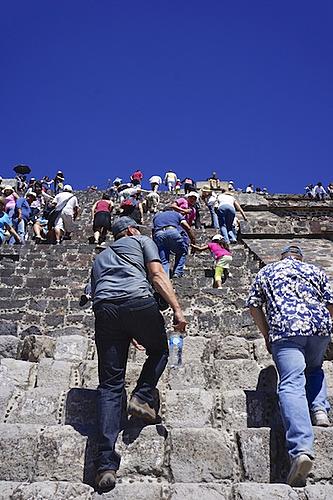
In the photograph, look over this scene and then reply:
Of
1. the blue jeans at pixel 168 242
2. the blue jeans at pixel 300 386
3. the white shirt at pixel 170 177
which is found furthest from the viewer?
the white shirt at pixel 170 177

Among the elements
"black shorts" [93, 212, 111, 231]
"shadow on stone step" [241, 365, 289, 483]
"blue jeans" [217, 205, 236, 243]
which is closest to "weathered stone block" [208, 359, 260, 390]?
"shadow on stone step" [241, 365, 289, 483]

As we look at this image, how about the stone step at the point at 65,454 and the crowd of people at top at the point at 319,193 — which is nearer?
the stone step at the point at 65,454

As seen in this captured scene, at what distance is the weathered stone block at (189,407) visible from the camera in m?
4.38

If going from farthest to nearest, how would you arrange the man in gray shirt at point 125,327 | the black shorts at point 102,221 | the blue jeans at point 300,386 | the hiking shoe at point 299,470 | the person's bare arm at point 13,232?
the black shorts at point 102,221
the person's bare arm at point 13,232
the man in gray shirt at point 125,327
the blue jeans at point 300,386
the hiking shoe at point 299,470

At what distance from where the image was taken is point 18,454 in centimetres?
386

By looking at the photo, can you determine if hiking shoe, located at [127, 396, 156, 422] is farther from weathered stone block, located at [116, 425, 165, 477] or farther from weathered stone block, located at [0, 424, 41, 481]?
weathered stone block, located at [0, 424, 41, 481]

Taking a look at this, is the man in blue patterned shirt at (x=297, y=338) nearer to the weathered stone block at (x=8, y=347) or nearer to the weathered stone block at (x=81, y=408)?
the weathered stone block at (x=81, y=408)

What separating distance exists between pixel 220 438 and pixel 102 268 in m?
1.43

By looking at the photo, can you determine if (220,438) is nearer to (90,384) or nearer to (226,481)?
(226,481)

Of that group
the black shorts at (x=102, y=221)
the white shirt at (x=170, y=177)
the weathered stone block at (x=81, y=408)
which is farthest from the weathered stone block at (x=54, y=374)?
the white shirt at (x=170, y=177)

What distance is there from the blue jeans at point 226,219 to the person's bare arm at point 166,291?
7966 mm

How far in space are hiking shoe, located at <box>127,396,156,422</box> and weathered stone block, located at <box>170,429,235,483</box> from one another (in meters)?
0.20

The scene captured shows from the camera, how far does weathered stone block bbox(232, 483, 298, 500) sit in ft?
11.3

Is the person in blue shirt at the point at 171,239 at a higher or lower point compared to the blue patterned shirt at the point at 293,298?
higher
